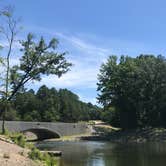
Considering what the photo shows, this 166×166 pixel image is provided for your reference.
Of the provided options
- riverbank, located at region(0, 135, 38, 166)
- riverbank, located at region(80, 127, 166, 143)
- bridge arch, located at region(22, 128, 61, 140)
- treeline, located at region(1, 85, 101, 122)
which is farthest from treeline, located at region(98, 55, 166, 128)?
riverbank, located at region(0, 135, 38, 166)

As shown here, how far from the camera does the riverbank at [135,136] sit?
9725 cm

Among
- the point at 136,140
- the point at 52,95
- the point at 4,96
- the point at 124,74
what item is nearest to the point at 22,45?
the point at 4,96

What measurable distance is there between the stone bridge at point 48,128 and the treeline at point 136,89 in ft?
27.9

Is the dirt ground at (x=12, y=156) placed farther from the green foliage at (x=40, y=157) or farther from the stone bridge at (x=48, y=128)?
the stone bridge at (x=48, y=128)

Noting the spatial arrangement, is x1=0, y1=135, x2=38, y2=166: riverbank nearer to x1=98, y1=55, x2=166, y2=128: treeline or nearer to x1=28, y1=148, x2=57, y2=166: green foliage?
x1=28, y1=148, x2=57, y2=166: green foliage

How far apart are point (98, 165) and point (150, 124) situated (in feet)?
220

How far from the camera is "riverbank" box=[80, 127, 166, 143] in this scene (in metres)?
97.2

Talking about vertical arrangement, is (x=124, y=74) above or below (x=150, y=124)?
above

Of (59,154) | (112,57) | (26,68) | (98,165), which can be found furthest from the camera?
(112,57)

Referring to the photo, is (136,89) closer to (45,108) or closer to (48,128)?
(48,128)

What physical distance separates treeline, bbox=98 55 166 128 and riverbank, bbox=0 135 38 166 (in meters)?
71.3

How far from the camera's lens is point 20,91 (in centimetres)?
6419

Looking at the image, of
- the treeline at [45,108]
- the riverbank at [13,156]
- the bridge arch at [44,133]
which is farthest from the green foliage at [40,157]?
the treeline at [45,108]

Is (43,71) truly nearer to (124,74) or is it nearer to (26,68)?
(26,68)
